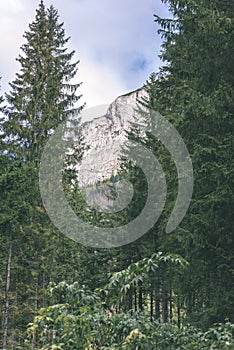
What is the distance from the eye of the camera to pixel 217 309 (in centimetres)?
809

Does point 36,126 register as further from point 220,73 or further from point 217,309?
point 217,309

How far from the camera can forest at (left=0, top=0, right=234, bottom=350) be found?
12.9 feet

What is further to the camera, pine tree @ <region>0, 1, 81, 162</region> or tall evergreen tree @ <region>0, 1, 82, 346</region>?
pine tree @ <region>0, 1, 81, 162</region>

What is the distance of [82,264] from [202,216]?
52.7 feet

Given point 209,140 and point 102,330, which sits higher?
point 209,140

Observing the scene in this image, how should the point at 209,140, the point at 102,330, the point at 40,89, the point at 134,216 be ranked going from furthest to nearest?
the point at 40,89 → the point at 134,216 → the point at 209,140 → the point at 102,330

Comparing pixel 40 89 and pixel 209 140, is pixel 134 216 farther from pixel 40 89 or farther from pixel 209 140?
pixel 209 140

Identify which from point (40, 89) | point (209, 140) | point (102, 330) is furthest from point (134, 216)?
point (102, 330)

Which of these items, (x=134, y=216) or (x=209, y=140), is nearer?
(x=209, y=140)

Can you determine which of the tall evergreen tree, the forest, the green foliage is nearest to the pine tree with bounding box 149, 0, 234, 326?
the forest

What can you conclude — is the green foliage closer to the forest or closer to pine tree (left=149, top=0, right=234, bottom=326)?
the forest

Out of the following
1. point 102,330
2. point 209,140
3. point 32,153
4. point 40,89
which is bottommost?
point 102,330

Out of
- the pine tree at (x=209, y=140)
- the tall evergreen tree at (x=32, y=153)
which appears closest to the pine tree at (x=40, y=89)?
the tall evergreen tree at (x=32, y=153)

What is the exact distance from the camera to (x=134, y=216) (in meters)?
17.8
